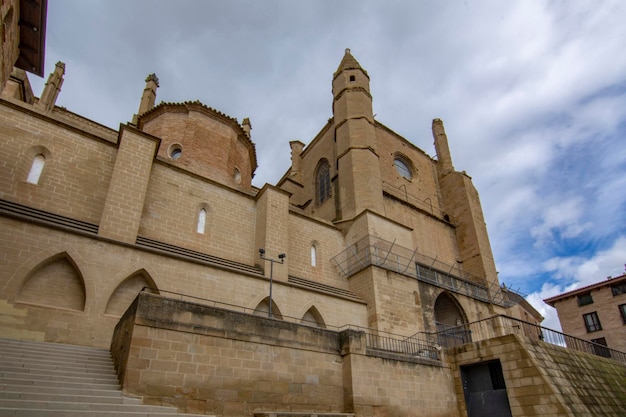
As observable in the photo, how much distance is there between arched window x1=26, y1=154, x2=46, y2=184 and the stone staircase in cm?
Result: 504

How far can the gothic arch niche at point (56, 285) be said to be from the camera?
8953mm

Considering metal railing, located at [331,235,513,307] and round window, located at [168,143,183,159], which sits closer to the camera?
metal railing, located at [331,235,513,307]

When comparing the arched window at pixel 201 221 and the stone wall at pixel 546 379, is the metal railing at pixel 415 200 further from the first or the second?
the stone wall at pixel 546 379

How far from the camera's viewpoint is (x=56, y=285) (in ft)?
30.6

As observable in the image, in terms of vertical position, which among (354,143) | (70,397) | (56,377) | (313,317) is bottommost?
(70,397)

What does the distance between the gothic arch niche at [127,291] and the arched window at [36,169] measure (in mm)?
4022

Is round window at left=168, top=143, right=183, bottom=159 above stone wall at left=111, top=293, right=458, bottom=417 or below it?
above

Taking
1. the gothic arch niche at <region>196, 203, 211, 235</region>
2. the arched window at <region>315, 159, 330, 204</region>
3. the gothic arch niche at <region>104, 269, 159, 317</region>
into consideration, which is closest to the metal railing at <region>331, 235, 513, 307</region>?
the arched window at <region>315, 159, 330, 204</region>

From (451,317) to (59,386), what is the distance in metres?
17.0

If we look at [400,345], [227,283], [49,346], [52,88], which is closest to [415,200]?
[400,345]

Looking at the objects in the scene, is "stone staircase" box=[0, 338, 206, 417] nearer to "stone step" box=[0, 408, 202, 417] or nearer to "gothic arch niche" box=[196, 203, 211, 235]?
"stone step" box=[0, 408, 202, 417]

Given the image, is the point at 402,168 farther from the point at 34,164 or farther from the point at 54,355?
the point at 54,355

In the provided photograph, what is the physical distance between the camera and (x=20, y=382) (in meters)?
5.43

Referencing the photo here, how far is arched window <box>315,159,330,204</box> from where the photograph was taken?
23.2 meters
